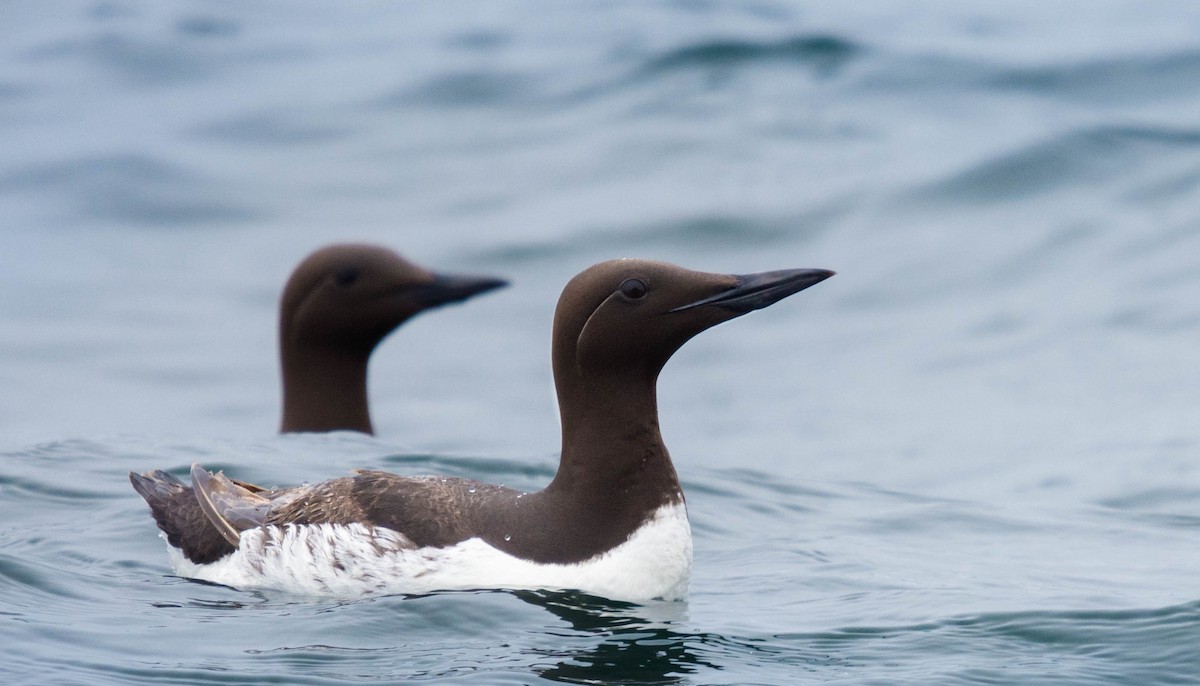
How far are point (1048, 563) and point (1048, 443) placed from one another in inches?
123

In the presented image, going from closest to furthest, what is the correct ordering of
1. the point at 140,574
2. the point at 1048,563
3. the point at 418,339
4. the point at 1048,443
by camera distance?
the point at 140,574 → the point at 1048,563 → the point at 1048,443 → the point at 418,339

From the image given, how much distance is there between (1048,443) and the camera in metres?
10.1

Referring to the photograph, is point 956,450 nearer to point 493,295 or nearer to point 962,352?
point 962,352

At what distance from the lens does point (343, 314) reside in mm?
9367

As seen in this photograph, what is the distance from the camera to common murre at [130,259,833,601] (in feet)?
17.8

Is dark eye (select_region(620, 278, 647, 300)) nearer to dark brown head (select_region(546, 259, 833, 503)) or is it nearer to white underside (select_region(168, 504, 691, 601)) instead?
dark brown head (select_region(546, 259, 833, 503))

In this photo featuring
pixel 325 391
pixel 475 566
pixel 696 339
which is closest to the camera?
pixel 475 566

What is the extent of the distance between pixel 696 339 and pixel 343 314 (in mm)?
5070

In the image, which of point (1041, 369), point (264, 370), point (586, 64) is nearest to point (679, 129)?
point (586, 64)

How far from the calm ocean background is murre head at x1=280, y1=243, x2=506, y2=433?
1.83 ft

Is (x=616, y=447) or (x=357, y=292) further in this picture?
(x=357, y=292)

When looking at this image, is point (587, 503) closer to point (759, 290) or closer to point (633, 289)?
point (633, 289)

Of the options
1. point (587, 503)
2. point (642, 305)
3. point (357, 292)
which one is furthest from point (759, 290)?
point (357, 292)

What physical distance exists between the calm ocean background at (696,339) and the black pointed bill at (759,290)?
0.92 metres
